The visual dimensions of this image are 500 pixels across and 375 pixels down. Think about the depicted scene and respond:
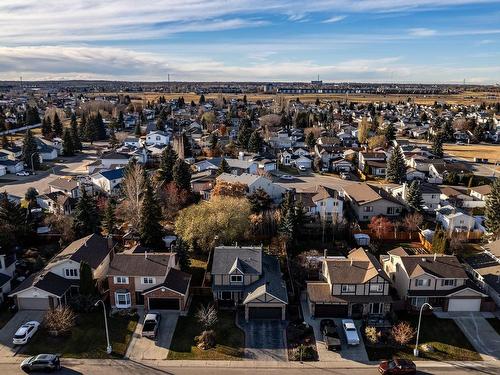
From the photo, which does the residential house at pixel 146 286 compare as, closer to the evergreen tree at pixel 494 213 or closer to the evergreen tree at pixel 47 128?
the evergreen tree at pixel 494 213

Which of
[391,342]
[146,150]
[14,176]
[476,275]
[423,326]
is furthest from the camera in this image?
[146,150]

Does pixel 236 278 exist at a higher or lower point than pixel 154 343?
higher

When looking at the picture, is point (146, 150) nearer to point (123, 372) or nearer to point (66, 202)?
point (66, 202)

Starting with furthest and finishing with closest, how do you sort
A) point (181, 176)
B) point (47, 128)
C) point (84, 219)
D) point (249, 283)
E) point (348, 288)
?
1. point (47, 128)
2. point (181, 176)
3. point (84, 219)
4. point (249, 283)
5. point (348, 288)

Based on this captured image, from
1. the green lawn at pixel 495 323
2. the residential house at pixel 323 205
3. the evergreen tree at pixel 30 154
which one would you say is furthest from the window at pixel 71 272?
the evergreen tree at pixel 30 154

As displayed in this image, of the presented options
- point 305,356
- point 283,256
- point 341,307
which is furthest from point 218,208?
point 305,356

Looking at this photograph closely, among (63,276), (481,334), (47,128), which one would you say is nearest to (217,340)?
(63,276)

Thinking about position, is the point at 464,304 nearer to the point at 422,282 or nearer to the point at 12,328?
the point at 422,282

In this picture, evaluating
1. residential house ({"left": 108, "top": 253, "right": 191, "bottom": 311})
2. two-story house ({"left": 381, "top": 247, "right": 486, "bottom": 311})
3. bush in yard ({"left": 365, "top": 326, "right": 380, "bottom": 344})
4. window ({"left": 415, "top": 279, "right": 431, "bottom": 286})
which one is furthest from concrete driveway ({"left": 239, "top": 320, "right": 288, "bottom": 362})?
window ({"left": 415, "top": 279, "right": 431, "bottom": 286})
